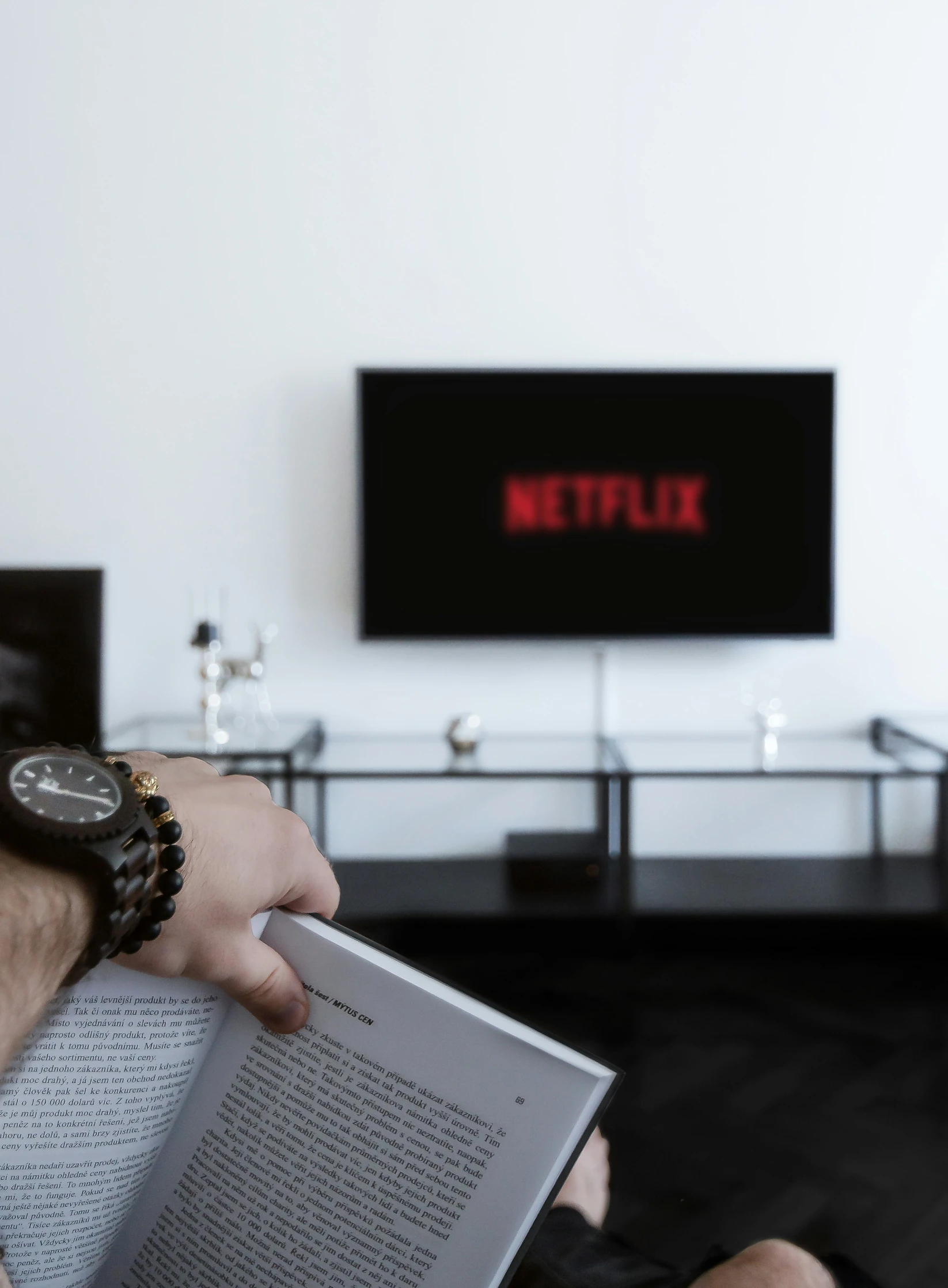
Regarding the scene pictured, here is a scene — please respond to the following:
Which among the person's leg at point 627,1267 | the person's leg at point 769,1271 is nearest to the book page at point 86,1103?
the person's leg at point 627,1267

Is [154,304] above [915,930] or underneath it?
above

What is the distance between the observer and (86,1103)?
528mm

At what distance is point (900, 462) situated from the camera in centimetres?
286

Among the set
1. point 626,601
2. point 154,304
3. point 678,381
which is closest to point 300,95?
point 154,304

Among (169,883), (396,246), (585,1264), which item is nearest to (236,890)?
(169,883)

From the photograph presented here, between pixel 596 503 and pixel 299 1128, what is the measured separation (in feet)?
7.88

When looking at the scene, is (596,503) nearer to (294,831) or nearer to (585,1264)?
(585,1264)

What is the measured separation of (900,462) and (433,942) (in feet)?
6.37

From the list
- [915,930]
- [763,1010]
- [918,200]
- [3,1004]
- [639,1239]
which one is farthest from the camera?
[918,200]

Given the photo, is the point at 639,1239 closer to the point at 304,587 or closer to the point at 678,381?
the point at 304,587

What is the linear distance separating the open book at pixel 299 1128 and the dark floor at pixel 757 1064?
0.97 metres

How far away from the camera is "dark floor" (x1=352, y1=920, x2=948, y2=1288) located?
1.52 meters

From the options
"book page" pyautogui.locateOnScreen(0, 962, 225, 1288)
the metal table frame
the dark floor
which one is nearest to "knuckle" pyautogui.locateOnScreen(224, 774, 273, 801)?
"book page" pyautogui.locateOnScreen(0, 962, 225, 1288)

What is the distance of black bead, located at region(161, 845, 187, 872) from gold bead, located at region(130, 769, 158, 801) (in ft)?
0.11
